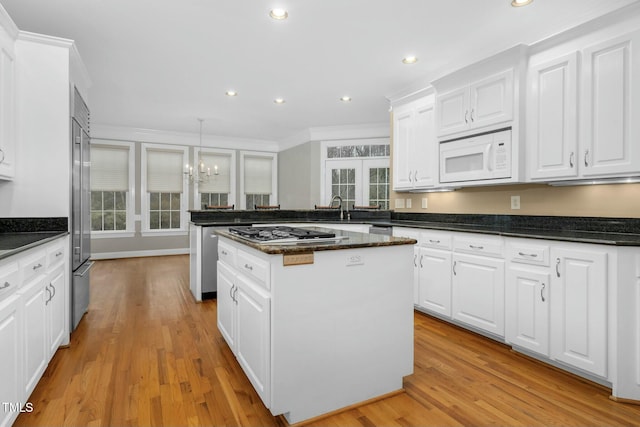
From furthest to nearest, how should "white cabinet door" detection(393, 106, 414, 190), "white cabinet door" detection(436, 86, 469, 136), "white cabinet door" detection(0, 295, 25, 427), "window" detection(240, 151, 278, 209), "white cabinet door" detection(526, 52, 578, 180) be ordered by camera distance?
→ "window" detection(240, 151, 278, 209)
"white cabinet door" detection(393, 106, 414, 190)
"white cabinet door" detection(436, 86, 469, 136)
"white cabinet door" detection(526, 52, 578, 180)
"white cabinet door" detection(0, 295, 25, 427)

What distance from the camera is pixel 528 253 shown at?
8.09ft

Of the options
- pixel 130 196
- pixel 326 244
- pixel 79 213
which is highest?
pixel 130 196

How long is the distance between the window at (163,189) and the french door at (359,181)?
3238 millimetres

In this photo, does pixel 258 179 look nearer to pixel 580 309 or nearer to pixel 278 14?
pixel 278 14

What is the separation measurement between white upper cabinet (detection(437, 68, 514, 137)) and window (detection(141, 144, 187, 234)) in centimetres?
584

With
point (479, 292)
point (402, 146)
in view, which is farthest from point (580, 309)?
point (402, 146)

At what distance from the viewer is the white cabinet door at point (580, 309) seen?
2.05 metres

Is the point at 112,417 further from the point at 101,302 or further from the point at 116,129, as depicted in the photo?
the point at 116,129

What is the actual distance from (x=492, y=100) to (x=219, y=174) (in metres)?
6.14

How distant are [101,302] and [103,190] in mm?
3718

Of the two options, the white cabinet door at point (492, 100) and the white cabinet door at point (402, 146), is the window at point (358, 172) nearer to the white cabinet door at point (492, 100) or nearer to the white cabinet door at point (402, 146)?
the white cabinet door at point (402, 146)

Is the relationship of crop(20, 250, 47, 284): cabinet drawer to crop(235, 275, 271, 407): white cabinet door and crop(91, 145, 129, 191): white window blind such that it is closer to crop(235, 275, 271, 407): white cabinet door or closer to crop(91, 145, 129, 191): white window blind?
crop(235, 275, 271, 407): white cabinet door

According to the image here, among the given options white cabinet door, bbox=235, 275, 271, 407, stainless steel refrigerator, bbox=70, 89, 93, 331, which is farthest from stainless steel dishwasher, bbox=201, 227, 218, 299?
white cabinet door, bbox=235, 275, 271, 407

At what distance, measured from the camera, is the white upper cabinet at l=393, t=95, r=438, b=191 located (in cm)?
384
